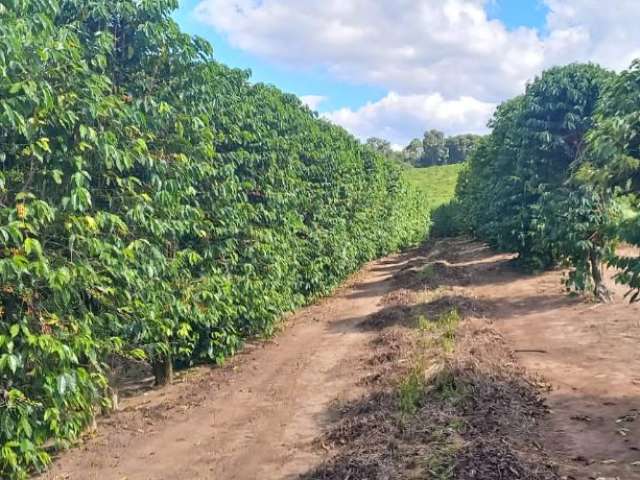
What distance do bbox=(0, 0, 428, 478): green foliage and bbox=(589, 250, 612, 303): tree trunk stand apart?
22.8 feet

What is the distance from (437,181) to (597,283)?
47944mm

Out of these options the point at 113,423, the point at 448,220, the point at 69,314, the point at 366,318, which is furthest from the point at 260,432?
the point at 448,220

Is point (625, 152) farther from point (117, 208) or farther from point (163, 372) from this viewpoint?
point (163, 372)

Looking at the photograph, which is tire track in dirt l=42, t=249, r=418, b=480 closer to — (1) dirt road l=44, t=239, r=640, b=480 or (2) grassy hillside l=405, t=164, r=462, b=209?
(1) dirt road l=44, t=239, r=640, b=480

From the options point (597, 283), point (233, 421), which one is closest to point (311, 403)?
point (233, 421)

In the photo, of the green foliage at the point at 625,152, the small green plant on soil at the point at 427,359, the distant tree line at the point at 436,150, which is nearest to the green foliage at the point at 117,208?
the small green plant on soil at the point at 427,359

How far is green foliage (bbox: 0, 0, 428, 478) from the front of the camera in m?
4.76

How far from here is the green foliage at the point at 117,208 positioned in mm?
4758

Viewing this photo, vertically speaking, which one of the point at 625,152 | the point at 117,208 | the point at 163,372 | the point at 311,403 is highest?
the point at 117,208

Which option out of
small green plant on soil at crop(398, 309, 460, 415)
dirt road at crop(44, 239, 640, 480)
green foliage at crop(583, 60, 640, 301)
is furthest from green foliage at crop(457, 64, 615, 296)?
green foliage at crop(583, 60, 640, 301)

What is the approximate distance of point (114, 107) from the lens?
222 inches

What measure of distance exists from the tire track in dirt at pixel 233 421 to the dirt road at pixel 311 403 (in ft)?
0.05

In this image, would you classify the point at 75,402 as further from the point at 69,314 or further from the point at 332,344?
the point at 332,344

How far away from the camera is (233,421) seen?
7105 mm
